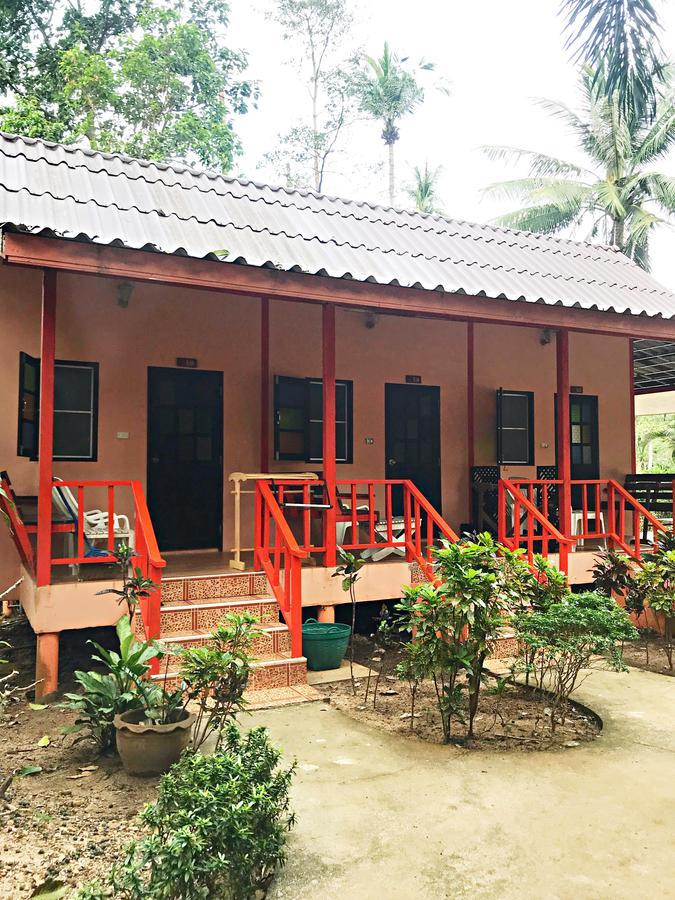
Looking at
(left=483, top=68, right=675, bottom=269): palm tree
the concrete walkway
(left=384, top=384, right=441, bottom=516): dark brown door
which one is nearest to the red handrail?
the concrete walkway

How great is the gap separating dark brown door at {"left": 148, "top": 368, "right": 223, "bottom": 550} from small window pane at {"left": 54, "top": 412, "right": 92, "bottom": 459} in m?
0.64

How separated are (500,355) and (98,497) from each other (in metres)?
5.42

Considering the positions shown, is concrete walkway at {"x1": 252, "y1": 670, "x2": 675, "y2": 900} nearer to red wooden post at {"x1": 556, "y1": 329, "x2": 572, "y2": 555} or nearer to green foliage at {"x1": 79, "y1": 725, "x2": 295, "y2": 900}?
green foliage at {"x1": 79, "y1": 725, "x2": 295, "y2": 900}

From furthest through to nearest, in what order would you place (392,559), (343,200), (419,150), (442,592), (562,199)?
(419,150) → (562,199) → (343,200) → (392,559) → (442,592)

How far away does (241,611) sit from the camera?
19.4 feet

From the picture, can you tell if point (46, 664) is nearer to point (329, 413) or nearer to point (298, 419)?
point (329, 413)

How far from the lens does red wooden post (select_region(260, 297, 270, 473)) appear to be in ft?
27.2

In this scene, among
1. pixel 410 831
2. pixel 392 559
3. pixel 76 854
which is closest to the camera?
pixel 76 854

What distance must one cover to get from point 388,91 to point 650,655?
25.2 meters

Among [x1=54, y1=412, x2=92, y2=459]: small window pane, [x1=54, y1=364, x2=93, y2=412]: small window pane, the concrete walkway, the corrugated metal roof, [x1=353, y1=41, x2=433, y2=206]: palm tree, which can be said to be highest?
[x1=353, y1=41, x2=433, y2=206]: palm tree

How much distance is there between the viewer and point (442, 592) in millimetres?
4613

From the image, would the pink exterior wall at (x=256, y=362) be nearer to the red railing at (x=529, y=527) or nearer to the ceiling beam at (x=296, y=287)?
the red railing at (x=529, y=527)

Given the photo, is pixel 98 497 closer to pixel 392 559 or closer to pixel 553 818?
pixel 392 559

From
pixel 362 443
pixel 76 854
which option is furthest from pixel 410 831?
pixel 362 443
